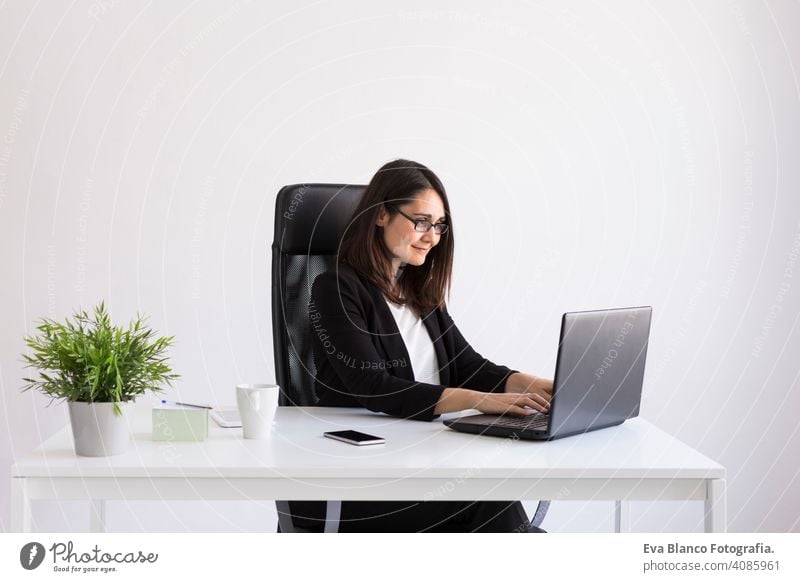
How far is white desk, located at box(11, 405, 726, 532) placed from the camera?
137 cm

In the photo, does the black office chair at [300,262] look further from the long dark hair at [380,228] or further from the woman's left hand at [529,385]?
the woman's left hand at [529,385]

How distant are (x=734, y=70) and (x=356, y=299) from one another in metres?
1.64

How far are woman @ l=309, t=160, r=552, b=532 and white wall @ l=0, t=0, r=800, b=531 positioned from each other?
78cm

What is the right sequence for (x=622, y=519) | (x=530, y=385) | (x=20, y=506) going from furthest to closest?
1. (x=622, y=519)
2. (x=530, y=385)
3. (x=20, y=506)

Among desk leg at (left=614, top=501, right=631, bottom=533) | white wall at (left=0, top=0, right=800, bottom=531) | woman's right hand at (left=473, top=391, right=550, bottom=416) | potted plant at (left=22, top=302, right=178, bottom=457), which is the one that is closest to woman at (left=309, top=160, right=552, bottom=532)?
woman's right hand at (left=473, top=391, right=550, bottom=416)

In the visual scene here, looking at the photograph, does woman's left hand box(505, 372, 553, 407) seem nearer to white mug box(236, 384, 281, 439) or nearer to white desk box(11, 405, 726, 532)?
white desk box(11, 405, 726, 532)

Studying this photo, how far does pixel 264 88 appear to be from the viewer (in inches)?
111

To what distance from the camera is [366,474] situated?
139 cm

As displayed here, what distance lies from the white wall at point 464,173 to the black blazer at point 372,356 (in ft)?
2.58

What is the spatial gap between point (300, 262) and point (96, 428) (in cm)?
81

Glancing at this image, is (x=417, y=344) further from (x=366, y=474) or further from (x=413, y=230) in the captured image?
(x=366, y=474)

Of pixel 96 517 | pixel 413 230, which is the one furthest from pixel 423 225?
pixel 96 517

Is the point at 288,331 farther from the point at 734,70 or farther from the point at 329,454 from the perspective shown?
the point at 734,70
